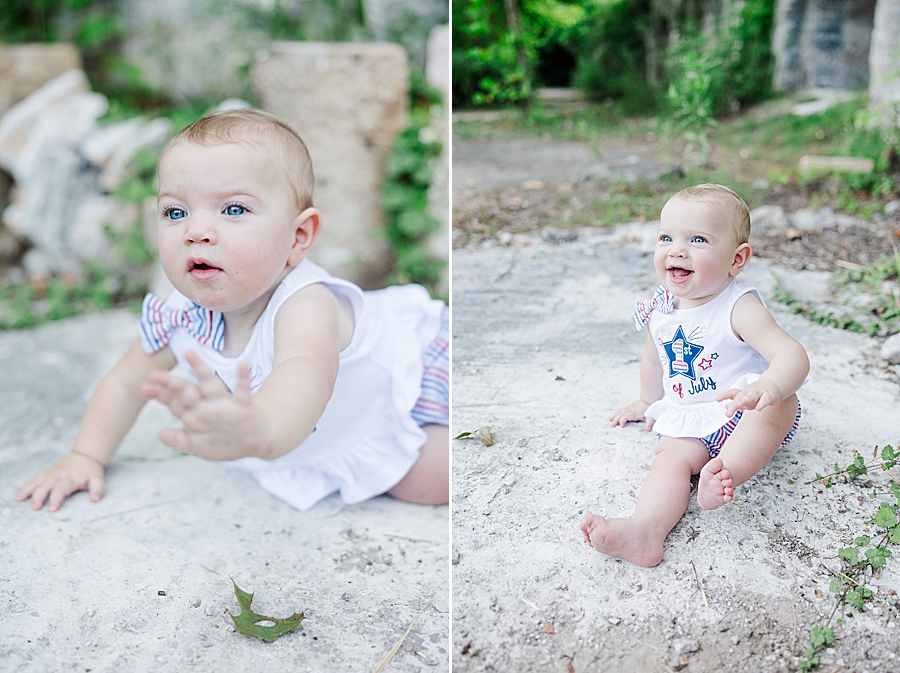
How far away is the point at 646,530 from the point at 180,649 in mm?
649

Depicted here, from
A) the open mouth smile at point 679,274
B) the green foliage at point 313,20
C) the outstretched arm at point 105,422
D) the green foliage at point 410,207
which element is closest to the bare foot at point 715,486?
the open mouth smile at point 679,274

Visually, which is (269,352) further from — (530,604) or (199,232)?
(530,604)

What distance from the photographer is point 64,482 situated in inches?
56.7

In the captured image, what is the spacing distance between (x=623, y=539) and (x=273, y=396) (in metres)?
0.50

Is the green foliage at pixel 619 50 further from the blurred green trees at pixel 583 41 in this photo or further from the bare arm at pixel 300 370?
the bare arm at pixel 300 370

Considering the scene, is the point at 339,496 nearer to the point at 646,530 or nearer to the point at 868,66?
the point at 646,530

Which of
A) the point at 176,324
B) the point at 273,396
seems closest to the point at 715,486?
the point at 273,396

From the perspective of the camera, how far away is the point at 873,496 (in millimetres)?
1160

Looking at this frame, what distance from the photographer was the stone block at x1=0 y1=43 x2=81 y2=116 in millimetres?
3611

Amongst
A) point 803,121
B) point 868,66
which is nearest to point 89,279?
point 803,121

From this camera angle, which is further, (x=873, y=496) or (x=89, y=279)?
(x=89, y=279)

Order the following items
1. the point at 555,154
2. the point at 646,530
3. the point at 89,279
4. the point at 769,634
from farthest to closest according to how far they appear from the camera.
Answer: the point at 555,154 < the point at 89,279 < the point at 646,530 < the point at 769,634

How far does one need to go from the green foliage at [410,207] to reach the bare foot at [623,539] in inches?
77.9

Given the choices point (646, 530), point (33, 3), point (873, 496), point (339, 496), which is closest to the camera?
point (646, 530)
